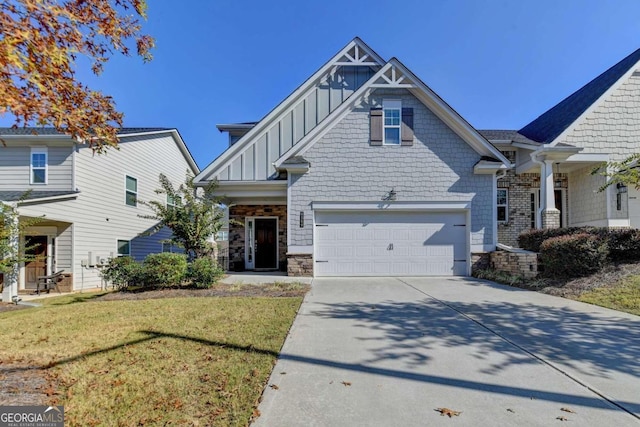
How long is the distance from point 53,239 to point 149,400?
40.6ft

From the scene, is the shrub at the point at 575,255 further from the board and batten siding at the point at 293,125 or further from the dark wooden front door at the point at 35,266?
the dark wooden front door at the point at 35,266

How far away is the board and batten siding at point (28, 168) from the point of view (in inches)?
481

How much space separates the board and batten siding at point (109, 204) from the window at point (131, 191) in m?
0.22

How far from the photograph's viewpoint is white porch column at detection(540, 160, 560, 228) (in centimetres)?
1173

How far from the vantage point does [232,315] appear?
6.05 metres

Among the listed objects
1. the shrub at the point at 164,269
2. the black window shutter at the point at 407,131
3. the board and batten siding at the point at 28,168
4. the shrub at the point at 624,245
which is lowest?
the shrub at the point at 164,269

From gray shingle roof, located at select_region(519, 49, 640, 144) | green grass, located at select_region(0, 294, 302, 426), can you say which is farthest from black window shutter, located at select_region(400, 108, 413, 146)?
green grass, located at select_region(0, 294, 302, 426)

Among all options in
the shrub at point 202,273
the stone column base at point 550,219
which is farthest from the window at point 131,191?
the stone column base at point 550,219

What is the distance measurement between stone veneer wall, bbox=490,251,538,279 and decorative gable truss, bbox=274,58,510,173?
116 inches

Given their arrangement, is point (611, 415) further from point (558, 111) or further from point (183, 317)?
point (558, 111)

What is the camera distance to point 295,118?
13273 millimetres

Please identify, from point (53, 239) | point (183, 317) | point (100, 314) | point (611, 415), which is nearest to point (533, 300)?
point (611, 415)

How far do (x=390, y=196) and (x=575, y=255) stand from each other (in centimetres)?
526

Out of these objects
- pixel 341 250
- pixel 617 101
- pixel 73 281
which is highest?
pixel 617 101
